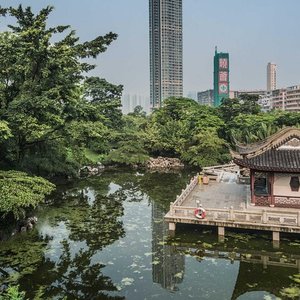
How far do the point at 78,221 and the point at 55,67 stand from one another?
8376mm

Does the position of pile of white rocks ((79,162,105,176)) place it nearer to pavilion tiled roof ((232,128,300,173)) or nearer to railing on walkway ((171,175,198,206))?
railing on walkway ((171,175,198,206))

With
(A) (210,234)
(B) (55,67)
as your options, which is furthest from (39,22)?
(A) (210,234)

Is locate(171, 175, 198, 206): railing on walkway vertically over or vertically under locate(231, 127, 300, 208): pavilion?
under

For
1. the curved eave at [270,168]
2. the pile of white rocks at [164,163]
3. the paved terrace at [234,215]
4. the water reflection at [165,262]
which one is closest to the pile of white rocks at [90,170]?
the pile of white rocks at [164,163]

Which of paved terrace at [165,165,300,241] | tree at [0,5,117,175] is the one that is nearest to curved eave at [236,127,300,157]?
paved terrace at [165,165,300,241]

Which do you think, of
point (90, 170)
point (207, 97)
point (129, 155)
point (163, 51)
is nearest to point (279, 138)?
point (90, 170)

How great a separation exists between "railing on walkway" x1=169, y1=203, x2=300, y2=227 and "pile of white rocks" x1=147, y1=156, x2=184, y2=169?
26010 mm

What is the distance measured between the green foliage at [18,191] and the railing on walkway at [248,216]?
612cm

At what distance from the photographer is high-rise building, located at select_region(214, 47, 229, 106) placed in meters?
109

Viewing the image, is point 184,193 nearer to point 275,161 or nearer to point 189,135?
point 275,161

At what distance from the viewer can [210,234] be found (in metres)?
17.2

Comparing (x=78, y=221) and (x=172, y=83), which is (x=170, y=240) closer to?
(x=78, y=221)

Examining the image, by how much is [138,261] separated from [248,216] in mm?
5174

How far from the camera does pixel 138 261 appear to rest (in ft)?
47.2
